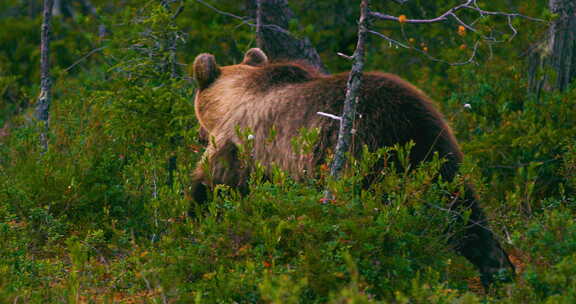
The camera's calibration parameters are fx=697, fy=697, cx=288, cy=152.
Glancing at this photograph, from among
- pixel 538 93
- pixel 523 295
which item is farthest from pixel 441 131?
pixel 538 93

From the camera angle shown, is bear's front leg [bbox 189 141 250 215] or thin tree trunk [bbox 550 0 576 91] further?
thin tree trunk [bbox 550 0 576 91]

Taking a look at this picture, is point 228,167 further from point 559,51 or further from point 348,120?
point 559,51

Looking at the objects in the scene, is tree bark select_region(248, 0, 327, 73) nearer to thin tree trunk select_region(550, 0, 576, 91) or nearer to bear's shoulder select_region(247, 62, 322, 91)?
bear's shoulder select_region(247, 62, 322, 91)

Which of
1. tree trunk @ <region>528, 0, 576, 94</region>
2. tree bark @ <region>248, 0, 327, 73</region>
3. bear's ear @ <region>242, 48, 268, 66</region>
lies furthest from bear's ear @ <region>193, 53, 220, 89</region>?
tree trunk @ <region>528, 0, 576, 94</region>

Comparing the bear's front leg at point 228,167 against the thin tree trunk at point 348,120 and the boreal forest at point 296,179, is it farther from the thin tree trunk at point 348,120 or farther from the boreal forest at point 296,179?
the thin tree trunk at point 348,120

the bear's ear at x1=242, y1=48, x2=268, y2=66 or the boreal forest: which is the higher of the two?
the bear's ear at x1=242, y1=48, x2=268, y2=66

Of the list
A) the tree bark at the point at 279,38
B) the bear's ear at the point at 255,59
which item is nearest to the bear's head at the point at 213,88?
the bear's ear at the point at 255,59

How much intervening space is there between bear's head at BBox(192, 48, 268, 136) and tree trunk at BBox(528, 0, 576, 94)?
296cm

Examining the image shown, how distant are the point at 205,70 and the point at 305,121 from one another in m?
1.71

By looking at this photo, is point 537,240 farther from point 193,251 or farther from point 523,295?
point 193,251

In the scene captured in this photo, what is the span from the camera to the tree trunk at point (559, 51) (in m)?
6.97

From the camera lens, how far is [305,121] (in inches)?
213

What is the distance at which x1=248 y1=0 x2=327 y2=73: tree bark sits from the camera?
864cm

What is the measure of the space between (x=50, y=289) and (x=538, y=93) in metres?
5.14
